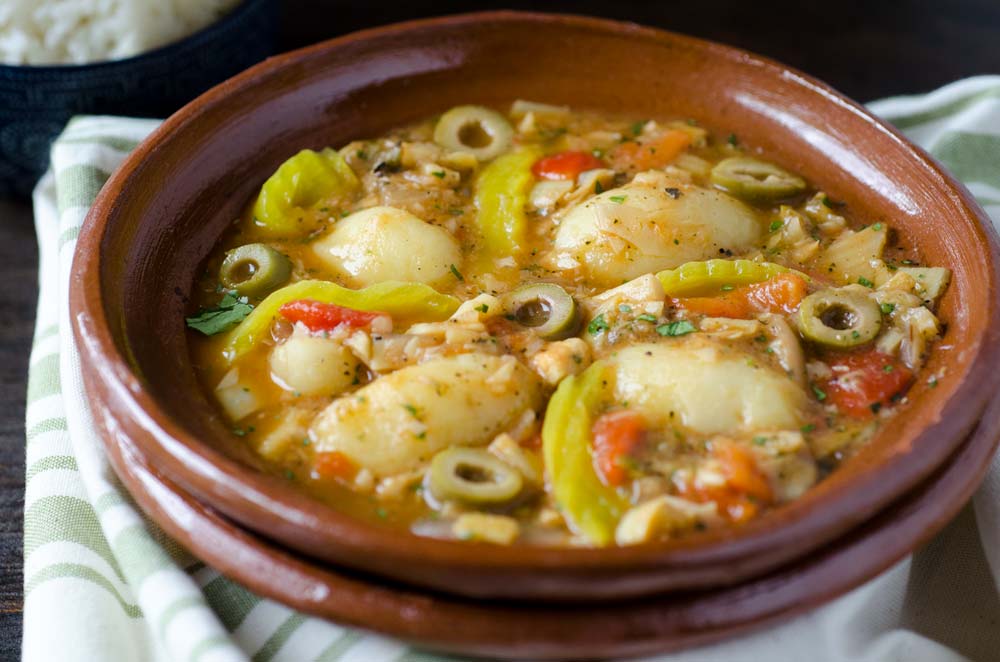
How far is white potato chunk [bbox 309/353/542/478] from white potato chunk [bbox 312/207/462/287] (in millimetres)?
571

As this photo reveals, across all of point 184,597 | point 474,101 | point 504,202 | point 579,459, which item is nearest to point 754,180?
point 504,202

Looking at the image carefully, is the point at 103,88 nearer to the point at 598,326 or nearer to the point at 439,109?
the point at 439,109

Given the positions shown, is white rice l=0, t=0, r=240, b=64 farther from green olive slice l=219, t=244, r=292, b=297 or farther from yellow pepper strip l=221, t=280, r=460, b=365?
yellow pepper strip l=221, t=280, r=460, b=365

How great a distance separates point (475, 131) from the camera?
15.0ft

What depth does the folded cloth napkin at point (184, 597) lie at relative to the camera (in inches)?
115

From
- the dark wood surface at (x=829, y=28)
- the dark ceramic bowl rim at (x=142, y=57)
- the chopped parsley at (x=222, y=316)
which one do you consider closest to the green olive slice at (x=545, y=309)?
the chopped parsley at (x=222, y=316)

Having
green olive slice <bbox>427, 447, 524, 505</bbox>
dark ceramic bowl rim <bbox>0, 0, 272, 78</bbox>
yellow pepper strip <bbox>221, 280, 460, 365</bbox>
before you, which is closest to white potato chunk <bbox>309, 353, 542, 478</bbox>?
green olive slice <bbox>427, 447, 524, 505</bbox>

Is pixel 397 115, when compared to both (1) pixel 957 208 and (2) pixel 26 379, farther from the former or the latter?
(1) pixel 957 208

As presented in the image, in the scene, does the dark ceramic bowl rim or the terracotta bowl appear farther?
the dark ceramic bowl rim

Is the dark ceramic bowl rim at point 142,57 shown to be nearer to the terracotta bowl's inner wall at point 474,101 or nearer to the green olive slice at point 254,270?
the terracotta bowl's inner wall at point 474,101

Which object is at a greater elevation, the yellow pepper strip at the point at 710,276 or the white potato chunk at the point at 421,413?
the yellow pepper strip at the point at 710,276

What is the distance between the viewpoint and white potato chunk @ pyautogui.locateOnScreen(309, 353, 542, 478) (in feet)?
10.2

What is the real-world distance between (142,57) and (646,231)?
2.44m

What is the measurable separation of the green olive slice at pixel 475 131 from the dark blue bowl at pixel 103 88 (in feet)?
4.11
